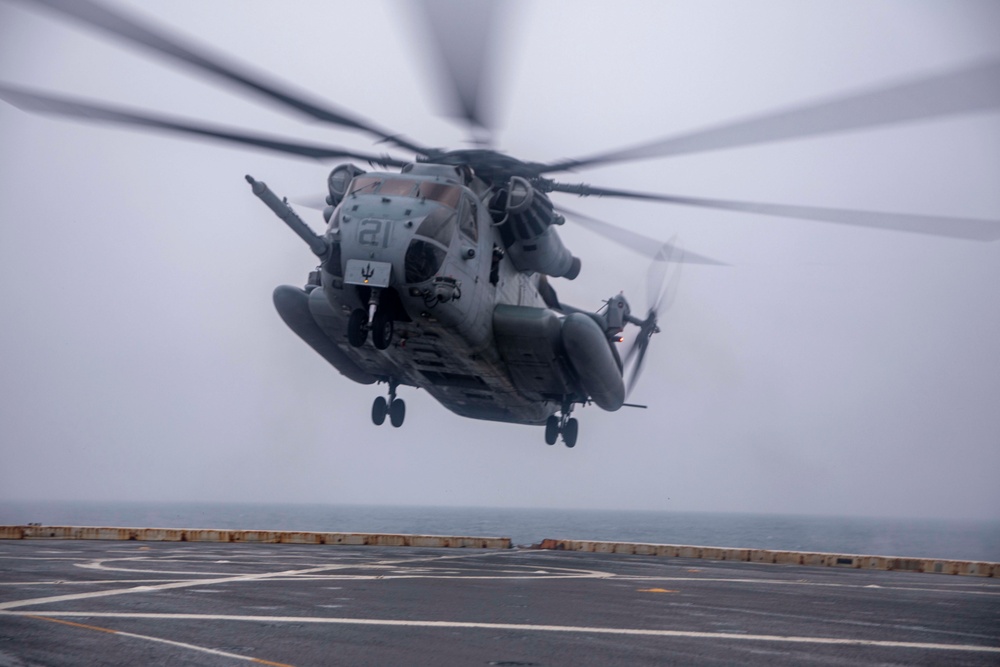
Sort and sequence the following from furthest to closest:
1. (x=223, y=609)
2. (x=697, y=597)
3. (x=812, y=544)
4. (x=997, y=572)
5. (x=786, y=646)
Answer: (x=812, y=544), (x=997, y=572), (x=697, y=597), (x=223, y=609), (x=786, y=646)

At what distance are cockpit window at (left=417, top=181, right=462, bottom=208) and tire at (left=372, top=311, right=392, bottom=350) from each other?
7.94ft

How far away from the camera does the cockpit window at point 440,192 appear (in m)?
17.8

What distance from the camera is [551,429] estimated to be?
84.5ft

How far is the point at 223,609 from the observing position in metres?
12.7

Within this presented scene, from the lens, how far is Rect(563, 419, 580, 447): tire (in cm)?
2555

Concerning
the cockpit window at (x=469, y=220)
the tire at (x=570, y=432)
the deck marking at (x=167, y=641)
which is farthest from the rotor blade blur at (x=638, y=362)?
the deck marking at (x=167, y=641)

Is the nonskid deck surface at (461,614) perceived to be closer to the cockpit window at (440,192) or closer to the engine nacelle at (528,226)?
the engine nacelle at (528,226)

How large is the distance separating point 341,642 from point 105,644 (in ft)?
7.96

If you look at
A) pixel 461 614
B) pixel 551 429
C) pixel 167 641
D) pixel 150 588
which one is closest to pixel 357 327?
pixel 150 588

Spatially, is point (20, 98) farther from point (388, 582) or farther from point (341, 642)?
point (388, 582)

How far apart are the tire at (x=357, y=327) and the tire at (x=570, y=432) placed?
9.31m

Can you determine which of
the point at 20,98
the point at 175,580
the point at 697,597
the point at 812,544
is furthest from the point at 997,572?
the point at 812,544

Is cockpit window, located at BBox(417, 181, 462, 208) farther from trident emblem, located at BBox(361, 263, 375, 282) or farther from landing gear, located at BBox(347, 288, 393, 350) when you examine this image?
landing gear, located at BBox(347, 288, 393, 350)

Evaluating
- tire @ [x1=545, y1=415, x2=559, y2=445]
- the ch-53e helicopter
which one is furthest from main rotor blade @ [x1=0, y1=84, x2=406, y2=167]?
tire @ [x1=545, y1=415, x2=559, y2=445]
